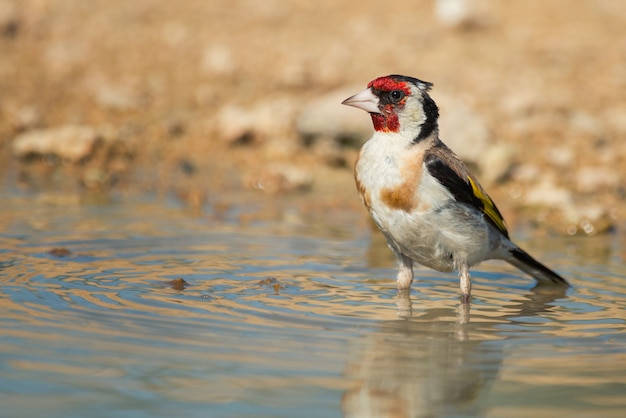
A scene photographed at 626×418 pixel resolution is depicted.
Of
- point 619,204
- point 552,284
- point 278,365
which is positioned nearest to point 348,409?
point 278,365

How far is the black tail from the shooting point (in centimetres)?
609

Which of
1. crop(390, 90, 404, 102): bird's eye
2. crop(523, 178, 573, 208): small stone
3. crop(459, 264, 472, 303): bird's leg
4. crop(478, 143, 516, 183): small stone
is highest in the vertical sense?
crop(390, 90, 404, 102): bird's eye

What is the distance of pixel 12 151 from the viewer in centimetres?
961

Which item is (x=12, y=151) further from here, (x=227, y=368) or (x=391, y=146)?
(x=227, y=368)

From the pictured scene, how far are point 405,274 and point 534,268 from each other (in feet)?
2.73

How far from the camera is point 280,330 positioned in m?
4.66

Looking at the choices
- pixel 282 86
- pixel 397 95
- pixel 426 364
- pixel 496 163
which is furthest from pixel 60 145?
pixel 426 364

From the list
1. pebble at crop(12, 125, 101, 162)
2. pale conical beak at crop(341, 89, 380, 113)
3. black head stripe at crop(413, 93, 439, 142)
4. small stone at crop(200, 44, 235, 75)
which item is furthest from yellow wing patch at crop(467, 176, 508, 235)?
small stone at crop(200, 44, 235, 75)

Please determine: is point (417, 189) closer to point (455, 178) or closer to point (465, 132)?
point (455, 178)

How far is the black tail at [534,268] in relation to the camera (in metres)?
6.09

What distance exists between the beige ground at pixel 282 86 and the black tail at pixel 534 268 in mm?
1958

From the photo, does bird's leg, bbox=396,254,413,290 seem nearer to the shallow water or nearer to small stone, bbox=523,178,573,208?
the shallow water

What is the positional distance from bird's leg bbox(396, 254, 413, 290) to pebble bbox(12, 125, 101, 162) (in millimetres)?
4357

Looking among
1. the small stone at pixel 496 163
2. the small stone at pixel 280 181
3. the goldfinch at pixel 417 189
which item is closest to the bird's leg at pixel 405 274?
the goldfinch at pixel 417 189
